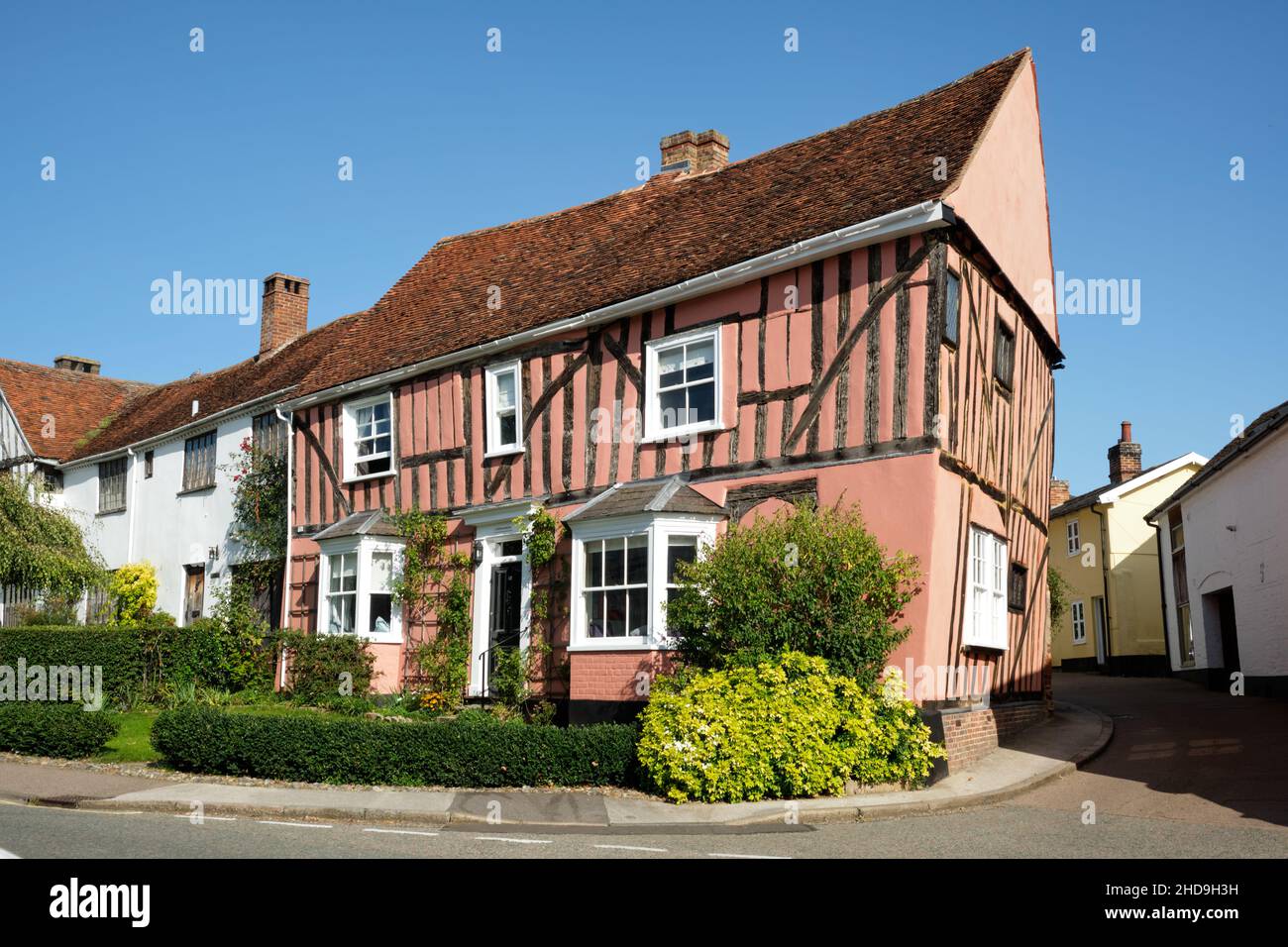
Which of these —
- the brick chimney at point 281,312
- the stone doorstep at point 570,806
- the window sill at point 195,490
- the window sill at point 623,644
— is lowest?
the stone doorstep at point 570,806

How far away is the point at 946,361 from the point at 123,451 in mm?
23161

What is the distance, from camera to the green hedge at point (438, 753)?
501 inches

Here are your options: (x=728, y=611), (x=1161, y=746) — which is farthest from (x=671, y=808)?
(x=1161, y=746)

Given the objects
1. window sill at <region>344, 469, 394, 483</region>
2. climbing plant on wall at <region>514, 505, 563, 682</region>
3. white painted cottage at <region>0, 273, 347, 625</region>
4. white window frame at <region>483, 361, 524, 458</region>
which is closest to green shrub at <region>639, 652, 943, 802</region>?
climbing plant on wall at <region>514, 505, 563, 682</region>

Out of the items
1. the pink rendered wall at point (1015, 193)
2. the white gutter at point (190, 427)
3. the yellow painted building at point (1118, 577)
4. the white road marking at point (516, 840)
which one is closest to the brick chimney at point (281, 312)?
the white gutter at point (190, 427)

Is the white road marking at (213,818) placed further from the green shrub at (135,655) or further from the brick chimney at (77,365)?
the brick chimney at (77,365)

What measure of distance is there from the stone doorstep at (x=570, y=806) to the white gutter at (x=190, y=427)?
12.3 m

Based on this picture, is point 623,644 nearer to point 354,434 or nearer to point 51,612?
point 354,434

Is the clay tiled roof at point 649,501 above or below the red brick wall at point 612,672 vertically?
above

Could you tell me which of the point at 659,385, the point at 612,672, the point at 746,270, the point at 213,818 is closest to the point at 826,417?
the point at 746,270

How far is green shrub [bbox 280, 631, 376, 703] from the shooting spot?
741 inches

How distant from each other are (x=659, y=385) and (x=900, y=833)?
27.0 ft
